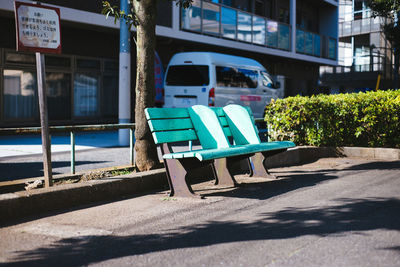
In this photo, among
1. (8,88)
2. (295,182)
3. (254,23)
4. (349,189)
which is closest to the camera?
(349,189)

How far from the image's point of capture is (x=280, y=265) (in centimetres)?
356

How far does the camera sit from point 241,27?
20969 mm

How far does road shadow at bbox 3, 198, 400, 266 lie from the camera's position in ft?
12.7

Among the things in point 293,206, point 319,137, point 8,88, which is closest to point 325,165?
point 319,137

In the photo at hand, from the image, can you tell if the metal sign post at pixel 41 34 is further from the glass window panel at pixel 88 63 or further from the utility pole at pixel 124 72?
the glass window panel at pixel 88 63

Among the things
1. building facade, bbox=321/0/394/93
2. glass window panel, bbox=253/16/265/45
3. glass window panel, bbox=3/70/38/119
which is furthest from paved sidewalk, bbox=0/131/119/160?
building facade, bbox=321/0/394/93

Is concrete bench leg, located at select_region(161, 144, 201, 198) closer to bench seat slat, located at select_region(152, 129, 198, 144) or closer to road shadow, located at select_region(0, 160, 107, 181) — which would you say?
bench seat slat, located at select_region(152, 129, 198, 144)

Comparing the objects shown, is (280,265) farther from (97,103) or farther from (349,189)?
(97,103)

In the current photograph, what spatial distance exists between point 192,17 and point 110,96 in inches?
162

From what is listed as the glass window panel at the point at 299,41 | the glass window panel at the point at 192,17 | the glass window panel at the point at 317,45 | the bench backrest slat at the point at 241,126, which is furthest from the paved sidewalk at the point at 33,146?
the glass window panel at the point at 317,45

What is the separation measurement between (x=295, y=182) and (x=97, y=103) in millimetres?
11814

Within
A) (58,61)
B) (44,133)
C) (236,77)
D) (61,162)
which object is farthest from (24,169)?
(236,77)

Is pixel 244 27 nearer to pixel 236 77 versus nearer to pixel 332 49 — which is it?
pixel 236 77

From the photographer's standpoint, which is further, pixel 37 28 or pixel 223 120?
pixel 223 120
